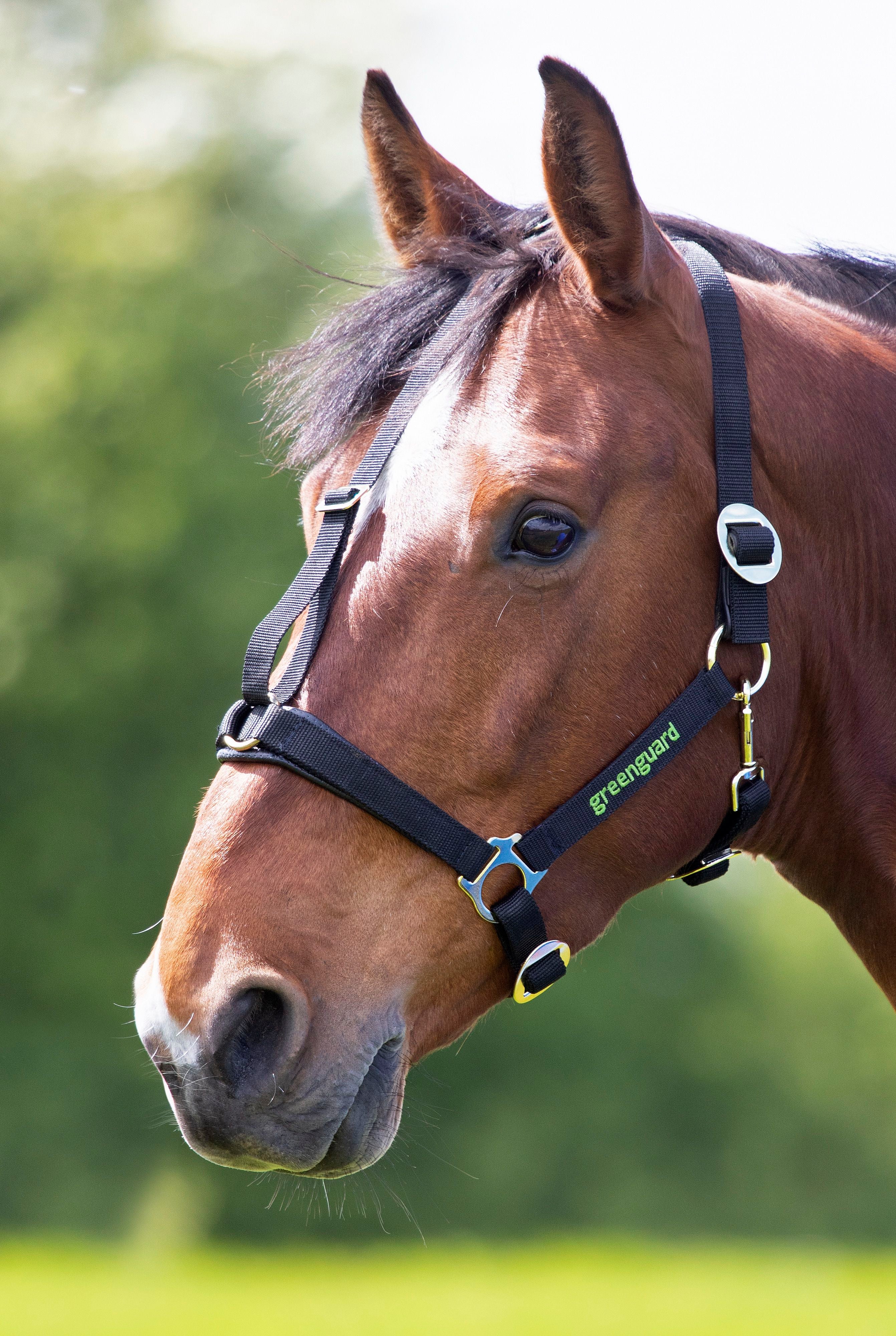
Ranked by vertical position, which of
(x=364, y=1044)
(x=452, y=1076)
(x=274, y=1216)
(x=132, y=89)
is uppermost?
(x=364, y=1044)

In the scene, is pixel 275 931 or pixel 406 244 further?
pixel 406 244

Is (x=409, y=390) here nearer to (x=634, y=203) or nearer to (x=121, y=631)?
(x=634, y=203)

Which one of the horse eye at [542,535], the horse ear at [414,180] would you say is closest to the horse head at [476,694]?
the horse eye at [542,535]

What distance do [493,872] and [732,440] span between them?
1082 mm

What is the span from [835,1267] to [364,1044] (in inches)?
627

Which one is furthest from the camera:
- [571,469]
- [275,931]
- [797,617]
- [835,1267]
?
[835,1267]

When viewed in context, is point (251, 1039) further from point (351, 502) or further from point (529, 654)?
point (351, 502)

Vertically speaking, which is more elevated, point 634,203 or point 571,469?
point 634,203

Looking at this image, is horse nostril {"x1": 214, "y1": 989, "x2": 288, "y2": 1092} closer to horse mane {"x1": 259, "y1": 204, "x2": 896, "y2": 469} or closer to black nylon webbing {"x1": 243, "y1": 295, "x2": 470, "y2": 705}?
black nylon webbing {"x1": 243, "y1": 295, "x2": 470, "y2": 705}

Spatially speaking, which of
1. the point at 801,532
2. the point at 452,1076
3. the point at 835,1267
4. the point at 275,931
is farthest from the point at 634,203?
the point at 452,1076

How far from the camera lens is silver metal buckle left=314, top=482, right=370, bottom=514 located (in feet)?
8.50

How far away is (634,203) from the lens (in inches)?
99.3

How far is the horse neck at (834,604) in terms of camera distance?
8.90 ft

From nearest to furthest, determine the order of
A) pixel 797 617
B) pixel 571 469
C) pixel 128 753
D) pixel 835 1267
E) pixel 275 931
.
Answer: pixel 275 931
pixel 571 469
pixel 797 617
pixel 835 1267
pixel 128 753
